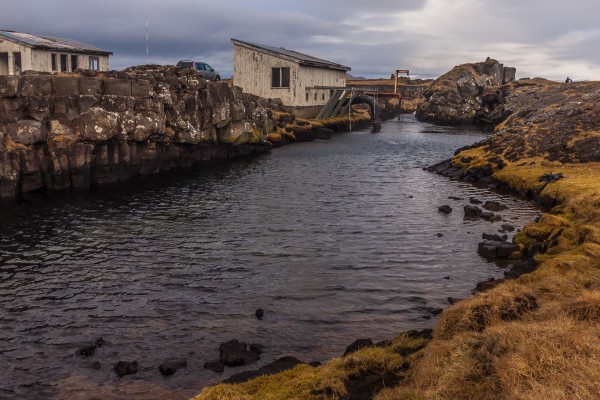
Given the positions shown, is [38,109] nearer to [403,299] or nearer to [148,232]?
[148,232]

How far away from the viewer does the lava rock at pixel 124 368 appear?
16.6 m

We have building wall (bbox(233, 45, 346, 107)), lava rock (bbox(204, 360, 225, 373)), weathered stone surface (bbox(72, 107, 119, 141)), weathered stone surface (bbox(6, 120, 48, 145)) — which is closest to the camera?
lava rock (bbox(204, 360, 225, 373))

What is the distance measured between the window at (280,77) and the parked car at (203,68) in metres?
12.4

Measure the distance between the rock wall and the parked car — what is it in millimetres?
14093

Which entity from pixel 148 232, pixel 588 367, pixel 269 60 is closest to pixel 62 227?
pixel 148 232

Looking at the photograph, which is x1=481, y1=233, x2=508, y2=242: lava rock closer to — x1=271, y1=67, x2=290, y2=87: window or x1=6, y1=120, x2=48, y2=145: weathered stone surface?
x1=6, y1=120, x2=48, y2=145: weathered stone surface

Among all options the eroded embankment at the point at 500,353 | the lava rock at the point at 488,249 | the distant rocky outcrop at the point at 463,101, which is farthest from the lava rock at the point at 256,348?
the distant rocky outcrop at the point at 463,101

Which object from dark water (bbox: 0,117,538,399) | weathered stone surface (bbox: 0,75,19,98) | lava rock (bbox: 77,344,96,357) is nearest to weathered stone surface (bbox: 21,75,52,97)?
weathered stone surface (bbox: 0,75,19,98)

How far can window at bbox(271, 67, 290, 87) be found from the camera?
298ft

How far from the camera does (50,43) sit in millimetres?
72750

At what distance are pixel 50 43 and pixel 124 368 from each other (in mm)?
68571

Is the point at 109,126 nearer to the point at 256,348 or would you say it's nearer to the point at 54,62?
the point at 54,62

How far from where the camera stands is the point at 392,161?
64.8 metres

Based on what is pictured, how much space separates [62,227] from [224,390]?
80.7 feet
